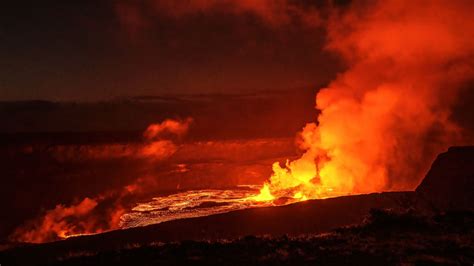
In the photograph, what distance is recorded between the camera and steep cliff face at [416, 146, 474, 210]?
24188mm

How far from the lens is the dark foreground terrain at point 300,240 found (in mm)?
11953

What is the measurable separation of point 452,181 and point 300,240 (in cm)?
1479

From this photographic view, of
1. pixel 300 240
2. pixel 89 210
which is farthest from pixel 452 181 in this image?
pixel 89 210

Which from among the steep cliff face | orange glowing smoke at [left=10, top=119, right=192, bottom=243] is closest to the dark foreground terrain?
the steep cliff face

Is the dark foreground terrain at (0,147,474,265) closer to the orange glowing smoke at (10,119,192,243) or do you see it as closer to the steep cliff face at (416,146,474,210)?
A: the steep cliff face at (416,146,474,210)

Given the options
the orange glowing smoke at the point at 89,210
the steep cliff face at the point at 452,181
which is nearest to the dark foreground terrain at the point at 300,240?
the steep cliff face at the point at 452,181

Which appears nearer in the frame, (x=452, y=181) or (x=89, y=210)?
(x=452, y=181)

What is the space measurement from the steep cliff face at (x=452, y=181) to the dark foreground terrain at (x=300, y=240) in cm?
7

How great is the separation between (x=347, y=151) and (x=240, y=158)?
3569 centimetres

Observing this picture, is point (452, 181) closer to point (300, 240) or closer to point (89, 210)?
point (300, 240)

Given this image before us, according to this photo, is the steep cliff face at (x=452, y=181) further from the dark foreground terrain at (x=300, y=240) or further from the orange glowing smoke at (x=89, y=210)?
the orange glowing smoke at (x=89, y=210)

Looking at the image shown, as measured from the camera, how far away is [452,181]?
25.8 metres

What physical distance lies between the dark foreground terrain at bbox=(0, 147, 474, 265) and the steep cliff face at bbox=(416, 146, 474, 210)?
2.8 inches

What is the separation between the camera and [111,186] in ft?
221
